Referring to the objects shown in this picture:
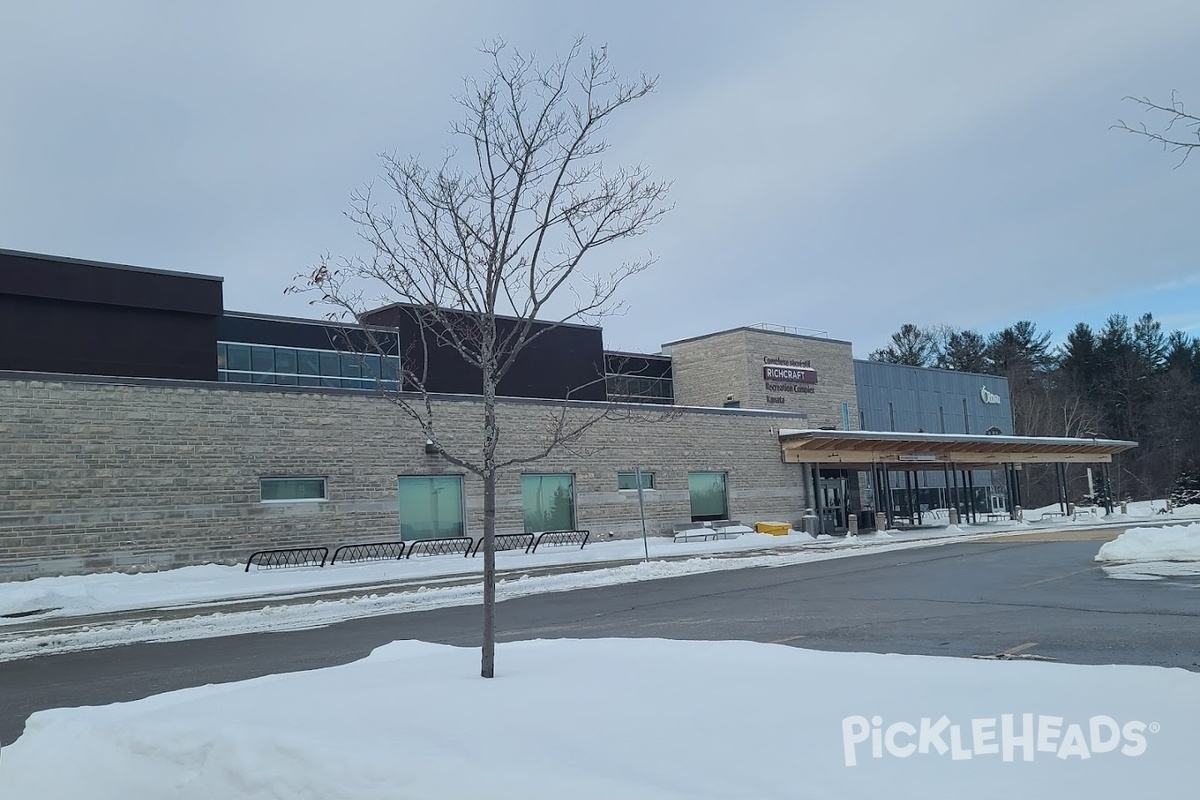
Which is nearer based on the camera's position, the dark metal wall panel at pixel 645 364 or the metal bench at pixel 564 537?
the metal bench at pixel 564 537

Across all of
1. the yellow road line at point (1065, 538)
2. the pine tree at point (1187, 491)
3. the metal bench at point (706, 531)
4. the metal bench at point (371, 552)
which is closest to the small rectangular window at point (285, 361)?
the metal bench at point (371, 552)

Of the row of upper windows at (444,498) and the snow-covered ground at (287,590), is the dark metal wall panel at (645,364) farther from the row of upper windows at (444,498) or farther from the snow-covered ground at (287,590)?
the snow-covered ground at (287,590)

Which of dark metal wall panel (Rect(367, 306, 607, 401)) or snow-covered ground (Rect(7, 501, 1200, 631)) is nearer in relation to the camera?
snow-covered ground (Rect(7, 501, 1200, 631))

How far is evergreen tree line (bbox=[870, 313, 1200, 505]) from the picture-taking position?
Result: 78.9 meters

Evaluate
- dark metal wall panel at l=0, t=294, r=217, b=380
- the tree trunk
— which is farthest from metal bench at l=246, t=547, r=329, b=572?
the tree trunk

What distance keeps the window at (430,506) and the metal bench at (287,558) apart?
3346 mm

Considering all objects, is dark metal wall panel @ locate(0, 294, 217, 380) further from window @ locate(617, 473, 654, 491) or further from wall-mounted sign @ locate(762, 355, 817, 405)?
wall-mounted sign @ locate(762, 355, 817, 405)

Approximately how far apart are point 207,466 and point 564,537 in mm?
12536

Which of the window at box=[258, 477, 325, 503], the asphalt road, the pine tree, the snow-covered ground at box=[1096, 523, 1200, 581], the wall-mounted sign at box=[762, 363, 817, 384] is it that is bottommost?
the asphalt road

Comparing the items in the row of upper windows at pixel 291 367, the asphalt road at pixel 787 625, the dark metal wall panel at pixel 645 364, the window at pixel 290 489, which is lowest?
the asphalt road at pixel 787 625

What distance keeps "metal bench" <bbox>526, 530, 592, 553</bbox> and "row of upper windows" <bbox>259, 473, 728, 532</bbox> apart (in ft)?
1.95

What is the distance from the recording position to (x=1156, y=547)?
1881 cm

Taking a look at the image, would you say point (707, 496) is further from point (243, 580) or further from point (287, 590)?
point (287, 590)

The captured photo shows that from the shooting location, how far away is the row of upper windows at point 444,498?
2800 cm
